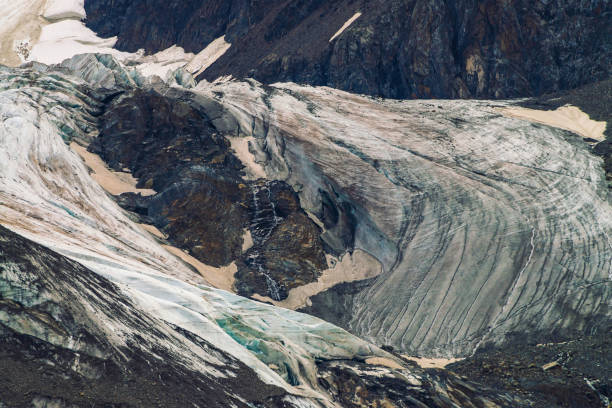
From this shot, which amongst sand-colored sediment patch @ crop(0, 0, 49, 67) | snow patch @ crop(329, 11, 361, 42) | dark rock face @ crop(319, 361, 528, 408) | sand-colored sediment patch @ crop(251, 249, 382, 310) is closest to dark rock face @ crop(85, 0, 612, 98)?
snow patch @ crop(329, 11, 361, 42)

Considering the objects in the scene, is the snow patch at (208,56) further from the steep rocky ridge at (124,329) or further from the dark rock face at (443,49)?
the steep rocky ridge at (124,329)

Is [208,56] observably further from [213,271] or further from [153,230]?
[213,271]

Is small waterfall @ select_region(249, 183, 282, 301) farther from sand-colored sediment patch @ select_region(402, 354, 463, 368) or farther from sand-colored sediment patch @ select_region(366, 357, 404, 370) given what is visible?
sand-colored sediment patch @ select_region(366, 357, 404, 370)

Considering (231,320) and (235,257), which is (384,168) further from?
(231,320)

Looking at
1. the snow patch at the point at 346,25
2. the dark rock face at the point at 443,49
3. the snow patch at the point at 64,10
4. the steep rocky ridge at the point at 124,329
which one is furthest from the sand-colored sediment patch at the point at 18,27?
the steep rocky ridge at the point at 124,329

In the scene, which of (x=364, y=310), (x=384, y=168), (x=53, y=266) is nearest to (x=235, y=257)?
(x=364, y=310)
